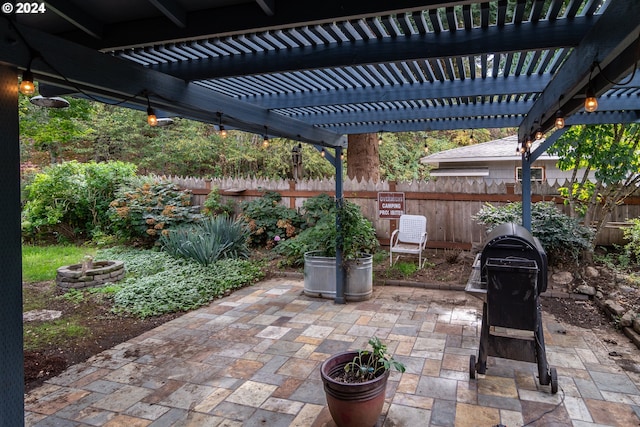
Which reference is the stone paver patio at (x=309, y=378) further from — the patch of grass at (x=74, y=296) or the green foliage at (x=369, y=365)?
the patch of grass at (x=74, y=296)

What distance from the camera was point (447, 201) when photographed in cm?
694

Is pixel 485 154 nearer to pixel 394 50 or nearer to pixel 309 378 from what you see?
pixel 394 50

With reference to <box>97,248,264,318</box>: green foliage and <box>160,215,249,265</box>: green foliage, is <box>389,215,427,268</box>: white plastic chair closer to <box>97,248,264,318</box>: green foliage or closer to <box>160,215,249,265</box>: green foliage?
<box>97,248,264,318</box>: green foliage

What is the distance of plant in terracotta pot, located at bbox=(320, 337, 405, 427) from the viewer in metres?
2.23

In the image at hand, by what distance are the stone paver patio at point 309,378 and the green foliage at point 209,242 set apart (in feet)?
5.74

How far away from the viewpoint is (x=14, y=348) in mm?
1907

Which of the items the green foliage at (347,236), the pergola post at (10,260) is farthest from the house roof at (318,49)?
the green foliage at (347,236)

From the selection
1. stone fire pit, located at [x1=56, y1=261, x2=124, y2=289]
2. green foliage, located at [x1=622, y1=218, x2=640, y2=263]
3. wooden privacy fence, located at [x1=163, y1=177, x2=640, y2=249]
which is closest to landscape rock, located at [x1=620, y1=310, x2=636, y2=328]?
green foliage, located at [x1=622, y1=218, x2=640, y2=263]

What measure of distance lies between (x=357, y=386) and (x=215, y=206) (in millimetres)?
6659

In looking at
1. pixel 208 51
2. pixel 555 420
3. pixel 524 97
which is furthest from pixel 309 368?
pixel 524 97

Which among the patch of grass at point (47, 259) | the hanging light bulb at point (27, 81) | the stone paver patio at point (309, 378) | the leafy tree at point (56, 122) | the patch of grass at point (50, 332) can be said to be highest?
the leafy tree at point (56, 122)

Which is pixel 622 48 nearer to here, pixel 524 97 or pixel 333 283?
pixel 524 97

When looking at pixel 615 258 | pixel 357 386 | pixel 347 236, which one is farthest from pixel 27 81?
pixel 615 258

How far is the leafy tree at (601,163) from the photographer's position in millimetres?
5223
